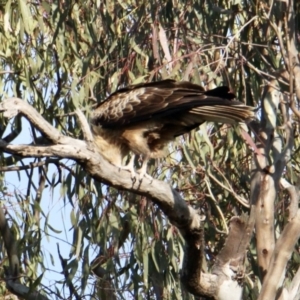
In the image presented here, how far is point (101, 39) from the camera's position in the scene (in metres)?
6.07

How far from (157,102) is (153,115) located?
8cm

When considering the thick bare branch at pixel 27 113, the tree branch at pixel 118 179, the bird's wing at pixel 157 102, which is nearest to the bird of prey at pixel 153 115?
the bird's wing at pixel 157 102

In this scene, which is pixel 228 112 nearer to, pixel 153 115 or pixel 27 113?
pixel 153 115

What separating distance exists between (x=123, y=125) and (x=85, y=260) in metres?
0.99

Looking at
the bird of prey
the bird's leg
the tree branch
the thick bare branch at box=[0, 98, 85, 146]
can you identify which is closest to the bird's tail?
the bird of prey

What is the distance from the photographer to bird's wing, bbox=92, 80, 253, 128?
4.83 meters

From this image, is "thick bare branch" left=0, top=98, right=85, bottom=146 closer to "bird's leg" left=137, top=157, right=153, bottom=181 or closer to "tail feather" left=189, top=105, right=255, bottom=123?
"bird's leg" left=137, top=157, right=153, bottom=181

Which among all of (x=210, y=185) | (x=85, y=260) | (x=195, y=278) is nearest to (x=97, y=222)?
(x=85, y=260)

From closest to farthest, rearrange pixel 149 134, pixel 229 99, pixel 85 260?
pixel 229 99 < pixel 149 134 < pixel 85 260

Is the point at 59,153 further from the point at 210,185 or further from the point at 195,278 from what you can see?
the point at 210,185

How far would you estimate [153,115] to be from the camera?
5105 mm

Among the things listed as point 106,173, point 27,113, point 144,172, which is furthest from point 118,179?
point 27,113

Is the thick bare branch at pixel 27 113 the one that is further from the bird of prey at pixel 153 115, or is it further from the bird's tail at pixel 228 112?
the bird's tail at pixel 228 112

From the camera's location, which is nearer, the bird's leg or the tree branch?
the tree branch
